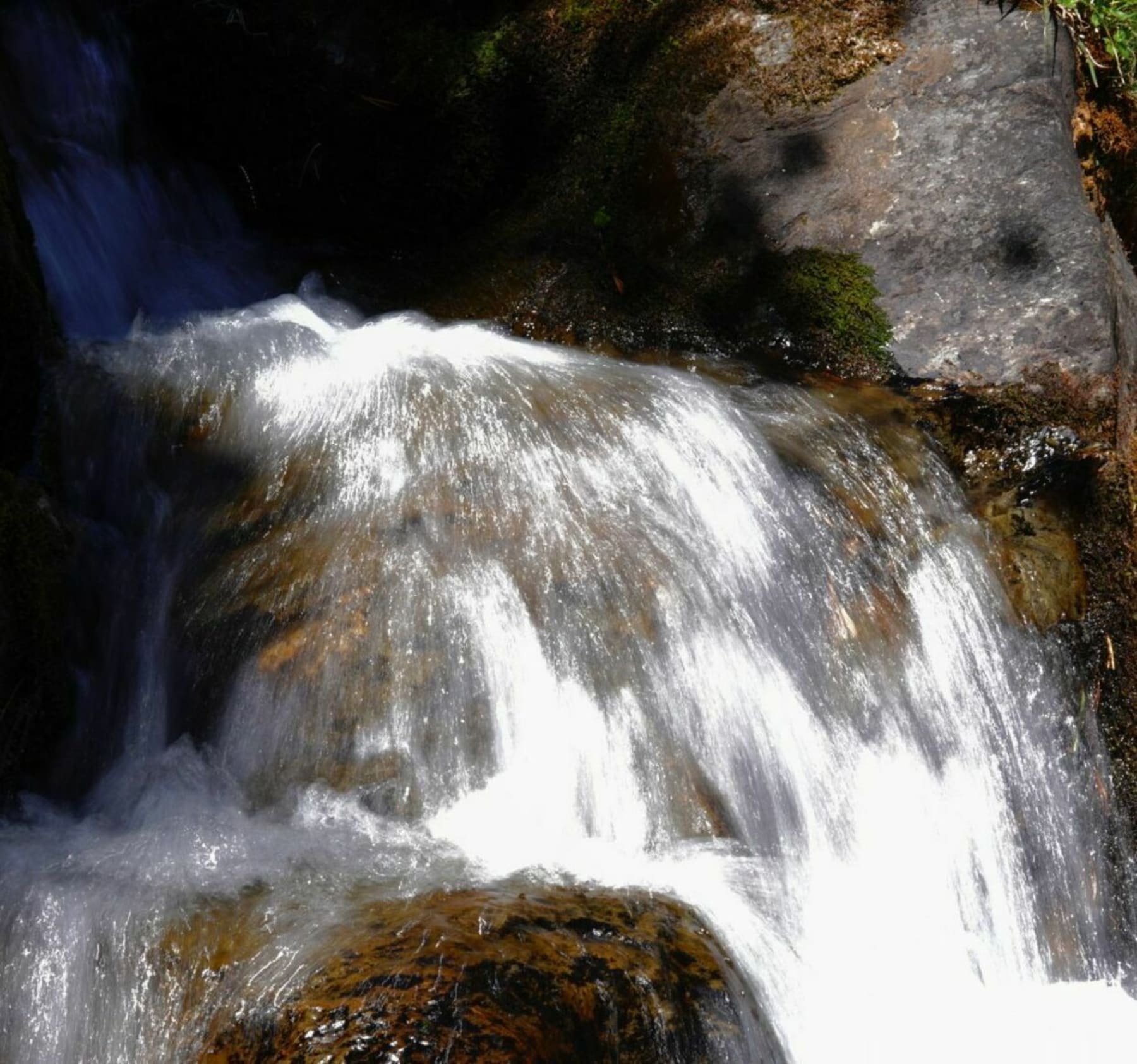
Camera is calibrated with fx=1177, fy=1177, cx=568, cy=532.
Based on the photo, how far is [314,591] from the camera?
3.18 metres

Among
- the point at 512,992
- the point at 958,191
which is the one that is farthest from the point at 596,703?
the point at 958,191

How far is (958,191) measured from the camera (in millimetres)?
4246

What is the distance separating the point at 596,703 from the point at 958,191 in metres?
2.44

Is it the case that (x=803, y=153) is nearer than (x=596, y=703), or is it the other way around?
(x=596, y=703)

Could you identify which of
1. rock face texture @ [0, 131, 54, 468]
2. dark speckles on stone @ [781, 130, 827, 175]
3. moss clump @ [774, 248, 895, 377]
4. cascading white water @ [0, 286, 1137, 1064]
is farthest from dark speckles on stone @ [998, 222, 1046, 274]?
rock face texture @ [0, 131, 54, 468]

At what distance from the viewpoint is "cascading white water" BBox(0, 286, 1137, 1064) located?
8.92 feet

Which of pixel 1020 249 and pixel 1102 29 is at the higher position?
pixel 1102 29

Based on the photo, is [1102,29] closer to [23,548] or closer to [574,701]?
[574,701]

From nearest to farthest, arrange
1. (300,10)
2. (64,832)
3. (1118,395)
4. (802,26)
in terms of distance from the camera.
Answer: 1. (64,832)
2. (1118,395)
3. (802,26)
4. (300,10)

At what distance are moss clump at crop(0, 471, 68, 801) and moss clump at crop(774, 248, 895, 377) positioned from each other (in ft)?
8.52

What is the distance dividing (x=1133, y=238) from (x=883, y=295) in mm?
1508

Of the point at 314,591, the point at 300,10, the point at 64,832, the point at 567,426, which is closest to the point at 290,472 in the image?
the point at 314,591

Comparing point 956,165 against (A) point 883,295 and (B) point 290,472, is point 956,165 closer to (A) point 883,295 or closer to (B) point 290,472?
(A) point 883,295

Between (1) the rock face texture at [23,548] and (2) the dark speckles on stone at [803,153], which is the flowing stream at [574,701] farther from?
(2) the dark speckles on stone at [803,153]
